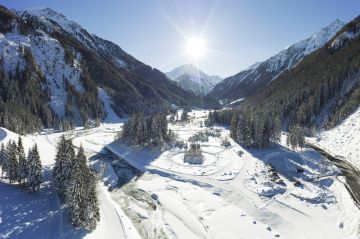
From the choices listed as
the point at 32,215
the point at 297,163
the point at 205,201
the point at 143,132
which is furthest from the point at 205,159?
the point at 32,215

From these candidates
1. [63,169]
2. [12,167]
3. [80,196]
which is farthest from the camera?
[12,167]

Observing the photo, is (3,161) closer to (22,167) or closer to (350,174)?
(22,167)

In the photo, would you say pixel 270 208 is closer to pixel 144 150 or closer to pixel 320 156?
pixel 320 156

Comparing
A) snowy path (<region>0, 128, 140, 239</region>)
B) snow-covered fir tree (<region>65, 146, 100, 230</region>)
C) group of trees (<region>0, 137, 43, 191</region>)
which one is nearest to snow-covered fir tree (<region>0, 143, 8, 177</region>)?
group of trees (<region>0, 137, 43, 191</region>)

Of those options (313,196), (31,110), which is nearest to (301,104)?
(313,196)

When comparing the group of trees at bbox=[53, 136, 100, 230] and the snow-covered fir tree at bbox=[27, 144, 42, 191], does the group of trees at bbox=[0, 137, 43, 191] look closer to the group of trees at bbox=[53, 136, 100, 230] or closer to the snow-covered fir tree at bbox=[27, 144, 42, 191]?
the snow-covered fir tree at bbox=[27, 144, 42, 191]

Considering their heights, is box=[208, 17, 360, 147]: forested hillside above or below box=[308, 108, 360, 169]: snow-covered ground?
above
